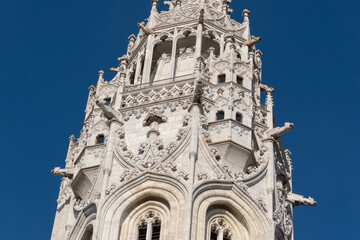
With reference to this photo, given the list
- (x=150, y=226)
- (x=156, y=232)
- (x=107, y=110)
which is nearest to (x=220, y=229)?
(x=156, y=232)

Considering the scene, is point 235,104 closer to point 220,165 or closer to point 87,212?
point 220,165

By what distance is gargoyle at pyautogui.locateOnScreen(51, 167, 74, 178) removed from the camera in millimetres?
36438

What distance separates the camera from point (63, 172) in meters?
36.6

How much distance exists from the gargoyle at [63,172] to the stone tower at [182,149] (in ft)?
0.18

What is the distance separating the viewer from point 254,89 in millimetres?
38250

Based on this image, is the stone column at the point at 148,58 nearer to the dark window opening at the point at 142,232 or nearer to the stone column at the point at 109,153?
the stone column at the point at 109,153

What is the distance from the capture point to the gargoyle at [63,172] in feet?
120

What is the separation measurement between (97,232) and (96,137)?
5415 mm

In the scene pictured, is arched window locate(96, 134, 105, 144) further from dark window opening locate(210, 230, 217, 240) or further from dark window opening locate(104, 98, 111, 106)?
dark window opening locate(210, 230, 217, 240)

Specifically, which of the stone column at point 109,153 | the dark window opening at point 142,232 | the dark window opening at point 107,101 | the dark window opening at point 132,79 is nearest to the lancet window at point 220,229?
the dark window opening at point 142,232

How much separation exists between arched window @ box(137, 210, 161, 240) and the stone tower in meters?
0.04

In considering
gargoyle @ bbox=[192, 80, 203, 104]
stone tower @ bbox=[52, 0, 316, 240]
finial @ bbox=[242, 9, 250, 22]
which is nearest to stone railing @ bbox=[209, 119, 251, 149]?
stone tower @ bbox=[52, 0, 316, 240]

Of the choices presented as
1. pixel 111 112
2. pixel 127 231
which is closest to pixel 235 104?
pixel 111 112

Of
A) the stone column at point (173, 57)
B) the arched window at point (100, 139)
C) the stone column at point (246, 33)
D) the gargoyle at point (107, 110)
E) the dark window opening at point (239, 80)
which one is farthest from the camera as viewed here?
the stone column at point (246, 33)
